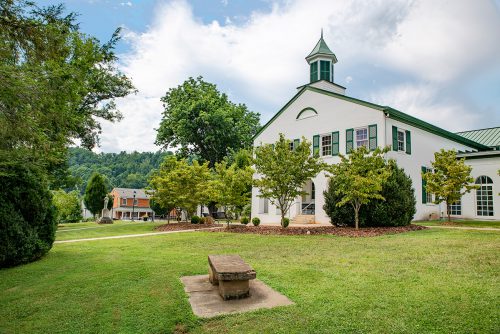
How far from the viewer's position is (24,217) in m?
8.60

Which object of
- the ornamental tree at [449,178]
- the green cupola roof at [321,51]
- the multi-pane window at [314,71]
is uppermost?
the green cupola roof at [321,51]

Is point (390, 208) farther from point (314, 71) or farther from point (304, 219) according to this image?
point (314, 71)

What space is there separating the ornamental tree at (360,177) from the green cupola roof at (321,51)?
1172 cm

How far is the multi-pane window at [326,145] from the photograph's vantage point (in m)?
20.0

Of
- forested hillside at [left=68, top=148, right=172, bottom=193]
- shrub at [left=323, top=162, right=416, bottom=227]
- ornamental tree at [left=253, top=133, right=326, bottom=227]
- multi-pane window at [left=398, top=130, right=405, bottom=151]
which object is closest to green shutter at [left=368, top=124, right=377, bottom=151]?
multi-pane window at [left=398, top=130, right=405, bottom=151]

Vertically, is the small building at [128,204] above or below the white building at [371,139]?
below

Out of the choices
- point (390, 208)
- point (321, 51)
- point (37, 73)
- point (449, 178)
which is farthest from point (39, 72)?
point (321, 51)

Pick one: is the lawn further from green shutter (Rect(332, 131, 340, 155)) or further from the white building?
green shutter (Rect(332, 131, 340, 155))

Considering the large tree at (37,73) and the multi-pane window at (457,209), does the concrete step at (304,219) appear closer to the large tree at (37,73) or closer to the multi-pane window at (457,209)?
the multi-pane window at (457,209)

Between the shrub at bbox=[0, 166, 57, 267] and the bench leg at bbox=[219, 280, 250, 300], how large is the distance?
231 inches

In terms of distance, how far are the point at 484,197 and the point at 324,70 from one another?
13.1 meters

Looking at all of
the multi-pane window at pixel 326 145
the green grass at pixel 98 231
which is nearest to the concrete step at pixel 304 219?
the multi-pane window at pixel 326 145

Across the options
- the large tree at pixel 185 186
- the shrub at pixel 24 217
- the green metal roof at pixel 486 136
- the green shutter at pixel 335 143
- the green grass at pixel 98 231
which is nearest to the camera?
the shrub at pixel 24 217

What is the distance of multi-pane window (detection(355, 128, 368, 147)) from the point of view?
18.3 metres
